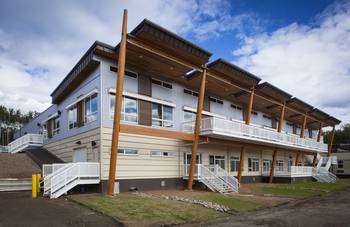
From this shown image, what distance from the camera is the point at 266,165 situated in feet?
109

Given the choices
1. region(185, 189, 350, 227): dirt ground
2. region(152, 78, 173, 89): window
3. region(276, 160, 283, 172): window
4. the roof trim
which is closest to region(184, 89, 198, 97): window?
region(152, 78, 173, 89): window

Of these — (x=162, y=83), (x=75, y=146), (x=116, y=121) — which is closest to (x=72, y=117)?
(x=75, y=146)

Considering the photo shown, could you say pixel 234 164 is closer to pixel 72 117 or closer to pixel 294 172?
pixel 294 172

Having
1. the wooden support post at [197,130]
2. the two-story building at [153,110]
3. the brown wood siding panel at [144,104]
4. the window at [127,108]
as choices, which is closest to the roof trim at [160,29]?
the two-story building at [153,110]

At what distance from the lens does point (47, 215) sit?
10.2m

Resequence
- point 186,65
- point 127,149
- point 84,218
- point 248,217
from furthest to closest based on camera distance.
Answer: point 186,65 < point 127,149 < point 248,217 < point 84,218

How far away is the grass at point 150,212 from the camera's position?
9.73m

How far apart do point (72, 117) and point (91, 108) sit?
4.24m

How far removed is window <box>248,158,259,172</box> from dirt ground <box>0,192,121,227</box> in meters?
21.9

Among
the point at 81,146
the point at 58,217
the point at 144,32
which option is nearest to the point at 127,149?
the point at 81,146

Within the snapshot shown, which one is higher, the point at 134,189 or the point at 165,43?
the point at 165,43

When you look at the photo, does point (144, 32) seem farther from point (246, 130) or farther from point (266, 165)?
point (266, 165)

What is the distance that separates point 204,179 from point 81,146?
9.37 m

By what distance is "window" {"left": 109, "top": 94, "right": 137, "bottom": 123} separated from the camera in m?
18.7
